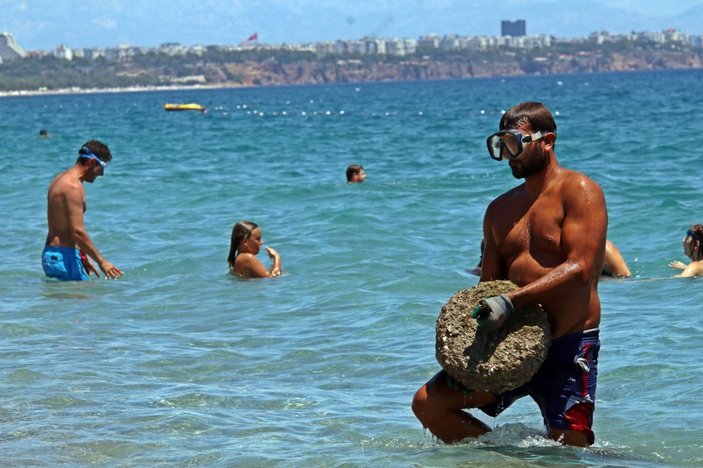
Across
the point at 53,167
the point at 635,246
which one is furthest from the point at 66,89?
the point at 635,246

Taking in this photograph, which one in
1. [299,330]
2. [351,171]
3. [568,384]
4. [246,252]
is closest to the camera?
[568,384]

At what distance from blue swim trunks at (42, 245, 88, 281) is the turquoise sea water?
0.10 meters

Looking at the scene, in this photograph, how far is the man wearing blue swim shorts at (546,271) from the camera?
4.89m

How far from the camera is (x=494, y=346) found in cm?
493

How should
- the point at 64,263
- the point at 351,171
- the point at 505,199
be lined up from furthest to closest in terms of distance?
the point at 351,171
the point at 64,263
the point at 505,199

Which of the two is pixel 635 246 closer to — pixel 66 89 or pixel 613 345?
pixel 613 345

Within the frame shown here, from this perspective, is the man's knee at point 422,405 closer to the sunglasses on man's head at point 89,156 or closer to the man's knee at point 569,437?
the man's knee at point 569,437

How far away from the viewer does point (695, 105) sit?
54281 millimetres

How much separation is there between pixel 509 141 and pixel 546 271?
1.79 feet

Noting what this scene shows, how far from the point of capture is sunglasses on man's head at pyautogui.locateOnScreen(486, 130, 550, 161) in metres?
4.93

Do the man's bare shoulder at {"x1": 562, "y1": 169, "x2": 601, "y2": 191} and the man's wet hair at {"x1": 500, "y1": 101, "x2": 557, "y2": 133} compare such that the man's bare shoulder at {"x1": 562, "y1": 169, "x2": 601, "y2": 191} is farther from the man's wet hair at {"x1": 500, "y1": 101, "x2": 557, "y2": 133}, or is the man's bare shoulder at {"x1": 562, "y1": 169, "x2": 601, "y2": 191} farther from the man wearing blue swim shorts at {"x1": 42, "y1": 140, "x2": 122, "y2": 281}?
the man wearing blue swim shorts at {"x1": 42, "y1": 140, "x2": 122, "y2": 281}

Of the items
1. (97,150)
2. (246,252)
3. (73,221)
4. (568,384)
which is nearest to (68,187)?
(73,221)

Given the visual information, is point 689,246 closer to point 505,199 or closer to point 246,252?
point 246,252

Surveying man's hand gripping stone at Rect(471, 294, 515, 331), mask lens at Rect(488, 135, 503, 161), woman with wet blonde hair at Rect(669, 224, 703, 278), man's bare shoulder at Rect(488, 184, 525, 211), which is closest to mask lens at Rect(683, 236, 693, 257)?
woman with wet blonde hair at Rect(669, 224, 703, 278)
